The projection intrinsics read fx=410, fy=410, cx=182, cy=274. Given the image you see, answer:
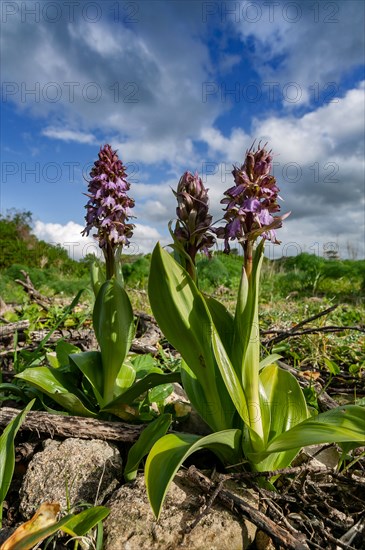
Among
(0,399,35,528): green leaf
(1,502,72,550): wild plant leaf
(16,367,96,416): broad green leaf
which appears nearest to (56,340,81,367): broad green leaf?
(16,367,96,416): broad green leaf

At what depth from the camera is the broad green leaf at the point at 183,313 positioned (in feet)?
5.78

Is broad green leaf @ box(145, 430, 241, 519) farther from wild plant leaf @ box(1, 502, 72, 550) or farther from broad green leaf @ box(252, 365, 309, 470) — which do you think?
wild plant leaf @ box(1, 502, 72, 550)

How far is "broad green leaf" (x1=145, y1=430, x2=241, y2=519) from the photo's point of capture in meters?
1.44

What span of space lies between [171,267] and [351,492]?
1319 mm

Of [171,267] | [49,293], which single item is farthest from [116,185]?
[49,293]

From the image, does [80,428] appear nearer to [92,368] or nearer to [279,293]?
[92,368]

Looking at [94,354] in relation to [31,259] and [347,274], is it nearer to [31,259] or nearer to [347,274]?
[347,274]

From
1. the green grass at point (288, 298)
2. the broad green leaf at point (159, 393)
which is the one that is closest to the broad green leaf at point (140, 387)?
the broad green leaf at point (159, 393)

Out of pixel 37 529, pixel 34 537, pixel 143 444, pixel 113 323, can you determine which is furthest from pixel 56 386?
pixel 34 537

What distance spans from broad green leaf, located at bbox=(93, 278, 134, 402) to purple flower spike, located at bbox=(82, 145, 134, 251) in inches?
15.1

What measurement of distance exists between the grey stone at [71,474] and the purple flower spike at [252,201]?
3.69ft

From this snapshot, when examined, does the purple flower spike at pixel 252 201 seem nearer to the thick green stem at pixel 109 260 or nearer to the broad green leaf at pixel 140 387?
the broad green leaf at pixel 140 387

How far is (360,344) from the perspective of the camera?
3.97m

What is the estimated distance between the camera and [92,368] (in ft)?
7.81
